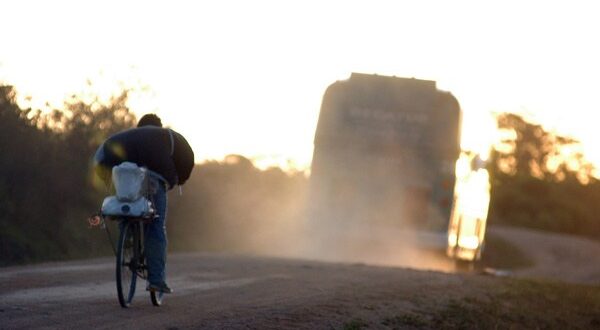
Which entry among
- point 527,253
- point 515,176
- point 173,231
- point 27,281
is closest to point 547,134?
point 515,176

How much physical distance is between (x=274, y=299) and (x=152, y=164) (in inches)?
92.0

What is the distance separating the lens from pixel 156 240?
1223 centimetres

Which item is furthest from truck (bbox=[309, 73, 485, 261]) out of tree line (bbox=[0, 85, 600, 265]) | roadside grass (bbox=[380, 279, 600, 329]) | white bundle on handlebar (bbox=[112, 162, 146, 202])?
white bundle on handlebar (bbox=[112, 162, 146, 202])

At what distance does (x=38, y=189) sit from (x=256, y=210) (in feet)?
55.4

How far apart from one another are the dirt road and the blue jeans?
335mm

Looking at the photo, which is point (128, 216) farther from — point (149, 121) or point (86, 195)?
point (86, 195)

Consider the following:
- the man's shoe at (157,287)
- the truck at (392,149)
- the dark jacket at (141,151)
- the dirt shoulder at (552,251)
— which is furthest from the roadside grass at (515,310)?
the dirt shoulder at (552,251)

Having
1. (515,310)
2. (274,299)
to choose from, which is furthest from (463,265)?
(274,299)

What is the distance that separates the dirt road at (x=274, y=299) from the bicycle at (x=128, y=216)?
275 millimetres

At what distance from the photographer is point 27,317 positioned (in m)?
10.9

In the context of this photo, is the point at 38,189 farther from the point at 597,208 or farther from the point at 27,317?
the point at 597,208

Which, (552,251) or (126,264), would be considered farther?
(552,251)

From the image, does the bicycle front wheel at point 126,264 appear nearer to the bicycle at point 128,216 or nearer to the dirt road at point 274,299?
the bicycle at point 128,216

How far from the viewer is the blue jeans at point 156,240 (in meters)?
12.1
